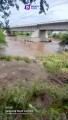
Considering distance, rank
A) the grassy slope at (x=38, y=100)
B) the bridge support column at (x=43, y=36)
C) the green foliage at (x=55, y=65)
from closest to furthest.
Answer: the grassy slope at (x=38, y=100) < the green foliage at (x=55, y=65) < the bridge support column at (x=43, y=36)

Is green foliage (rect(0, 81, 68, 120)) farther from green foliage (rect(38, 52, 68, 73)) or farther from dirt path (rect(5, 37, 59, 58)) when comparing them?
dirt path (rect(5, 37, 59, 58))

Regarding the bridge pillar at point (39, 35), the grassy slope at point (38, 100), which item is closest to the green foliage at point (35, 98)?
the grassy slope at point (38, 100)

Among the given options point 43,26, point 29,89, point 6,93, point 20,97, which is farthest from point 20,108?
point 43,26

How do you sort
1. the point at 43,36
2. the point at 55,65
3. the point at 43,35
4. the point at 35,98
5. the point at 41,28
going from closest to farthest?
the point at 35,98 → the point at 55,65 → the point at 41,28 → the point at 43,36 → the point at 43,35

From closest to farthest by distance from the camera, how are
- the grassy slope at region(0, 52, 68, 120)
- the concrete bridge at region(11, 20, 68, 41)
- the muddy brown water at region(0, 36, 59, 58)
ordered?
1. the grassy slope at region(0, 52, 68, 120)
2. the muddy brown water at region(0, 36, 59, 58)
3. the concrete bridge at region(11, 20, 68, 41)

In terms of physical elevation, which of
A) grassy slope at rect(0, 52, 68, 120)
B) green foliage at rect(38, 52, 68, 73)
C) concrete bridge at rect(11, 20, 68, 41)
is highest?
grassy slope at rect(0, 52, 68, 120)

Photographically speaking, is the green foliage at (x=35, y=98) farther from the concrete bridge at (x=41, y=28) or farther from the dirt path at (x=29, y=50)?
the concrete bridge at (x=41, y=28)

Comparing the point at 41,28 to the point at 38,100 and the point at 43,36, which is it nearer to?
the point at 43,36

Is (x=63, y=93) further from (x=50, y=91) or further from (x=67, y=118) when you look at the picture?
(x=67, y=118)

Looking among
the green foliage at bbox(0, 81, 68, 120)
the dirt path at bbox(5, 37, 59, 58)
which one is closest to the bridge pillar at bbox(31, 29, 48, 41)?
the dirt path at bbox(5, 37, 59, 58)

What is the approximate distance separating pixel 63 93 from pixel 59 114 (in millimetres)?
1529

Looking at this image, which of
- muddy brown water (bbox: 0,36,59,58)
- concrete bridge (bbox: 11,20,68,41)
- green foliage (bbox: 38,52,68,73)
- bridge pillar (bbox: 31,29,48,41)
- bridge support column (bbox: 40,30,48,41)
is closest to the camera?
green foliage (bbox: 38,52,68,73)

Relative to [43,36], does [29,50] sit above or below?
above

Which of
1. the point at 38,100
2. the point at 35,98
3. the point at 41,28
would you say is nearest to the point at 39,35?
the point at 41,28
